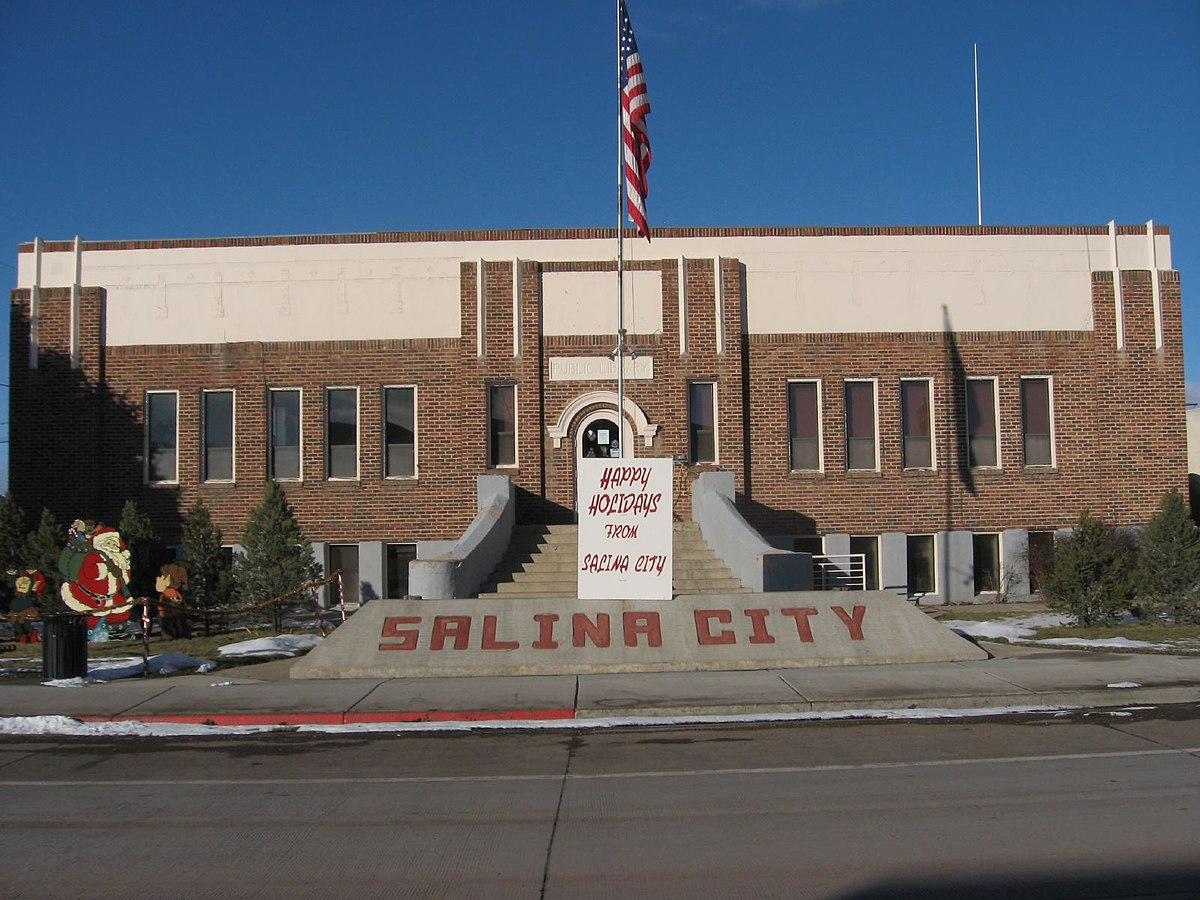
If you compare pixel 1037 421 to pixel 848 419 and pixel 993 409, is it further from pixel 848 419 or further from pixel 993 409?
pixel 848 419

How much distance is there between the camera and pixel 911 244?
23.2 meters

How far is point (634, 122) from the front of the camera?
17.7 meters

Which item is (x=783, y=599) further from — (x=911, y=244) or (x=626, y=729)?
(x=911, y=244)

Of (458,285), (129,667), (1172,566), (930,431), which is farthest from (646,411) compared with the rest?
(129,667)

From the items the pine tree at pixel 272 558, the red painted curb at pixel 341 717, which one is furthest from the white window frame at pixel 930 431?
the red painted curb at pixel 341 717

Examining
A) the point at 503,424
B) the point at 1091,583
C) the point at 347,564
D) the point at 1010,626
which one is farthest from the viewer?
the point at 347,564

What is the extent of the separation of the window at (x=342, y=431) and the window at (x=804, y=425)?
933cm

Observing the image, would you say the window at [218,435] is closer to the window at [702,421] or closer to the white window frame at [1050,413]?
the window at [702,421]

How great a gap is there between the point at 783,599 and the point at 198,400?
14.2 meters

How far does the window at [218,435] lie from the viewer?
907 inches

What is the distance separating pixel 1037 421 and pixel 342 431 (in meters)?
15.1

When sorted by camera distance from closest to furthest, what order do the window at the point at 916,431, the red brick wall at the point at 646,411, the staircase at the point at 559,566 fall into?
the staircase at the point at 559,566
the red brick wall at the point at 646,411
the window at the point at 916,431

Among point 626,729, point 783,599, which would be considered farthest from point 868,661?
point 626,729

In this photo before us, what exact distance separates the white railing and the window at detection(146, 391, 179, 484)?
45.4 ft
